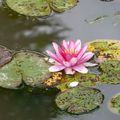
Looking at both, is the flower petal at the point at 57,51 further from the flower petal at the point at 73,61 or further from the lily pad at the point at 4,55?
the lily pad at the point at 4,55

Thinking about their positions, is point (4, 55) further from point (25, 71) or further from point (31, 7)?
point (31, 7)

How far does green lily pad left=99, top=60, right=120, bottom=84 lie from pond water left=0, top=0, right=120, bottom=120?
0.13ft

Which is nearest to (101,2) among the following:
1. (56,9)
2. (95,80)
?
(56,9)

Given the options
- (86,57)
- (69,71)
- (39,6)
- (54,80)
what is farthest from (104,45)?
(39,6)

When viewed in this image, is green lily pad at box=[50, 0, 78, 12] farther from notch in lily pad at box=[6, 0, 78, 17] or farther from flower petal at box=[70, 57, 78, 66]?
flower petal at box=[70, 57, 78, 66]

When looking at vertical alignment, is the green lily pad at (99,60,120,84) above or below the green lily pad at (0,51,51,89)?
above

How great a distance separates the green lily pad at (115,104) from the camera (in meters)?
2.10

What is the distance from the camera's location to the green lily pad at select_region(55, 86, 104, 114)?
6.95 ft

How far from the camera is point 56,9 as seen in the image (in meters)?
2.84

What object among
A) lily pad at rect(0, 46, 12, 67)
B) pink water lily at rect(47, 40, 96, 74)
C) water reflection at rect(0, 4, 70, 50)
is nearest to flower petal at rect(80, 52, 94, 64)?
pink water lily at rect(47, 40, 96, 74)

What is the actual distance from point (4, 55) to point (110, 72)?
25.0 inches

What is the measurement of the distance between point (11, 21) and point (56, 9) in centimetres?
32

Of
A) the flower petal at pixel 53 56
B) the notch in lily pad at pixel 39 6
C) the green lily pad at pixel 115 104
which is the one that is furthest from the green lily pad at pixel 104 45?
the notch in lily pad at pixel 39 6

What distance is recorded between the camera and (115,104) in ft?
6.98
